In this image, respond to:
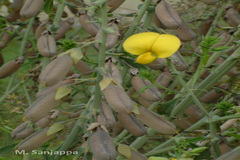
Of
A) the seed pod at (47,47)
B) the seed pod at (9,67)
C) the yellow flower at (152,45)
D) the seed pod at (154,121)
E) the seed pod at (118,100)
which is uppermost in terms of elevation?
the yellow flower at (152,45)

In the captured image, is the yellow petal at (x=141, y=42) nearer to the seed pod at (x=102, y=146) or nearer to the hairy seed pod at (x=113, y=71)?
the hairy seed pod at (x=113, y=71)

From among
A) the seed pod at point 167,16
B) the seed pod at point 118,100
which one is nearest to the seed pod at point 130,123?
the seed pod at point 118,100

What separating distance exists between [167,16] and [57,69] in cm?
28

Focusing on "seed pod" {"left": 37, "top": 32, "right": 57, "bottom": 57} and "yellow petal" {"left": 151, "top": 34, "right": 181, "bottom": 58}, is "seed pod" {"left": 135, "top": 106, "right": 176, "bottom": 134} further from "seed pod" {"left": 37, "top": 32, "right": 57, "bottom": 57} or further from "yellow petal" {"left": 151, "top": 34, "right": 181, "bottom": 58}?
"seed pod" {"left": 37, "top": 32, "right": 57, "bottom": 57}

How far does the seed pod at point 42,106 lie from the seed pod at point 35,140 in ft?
0.19

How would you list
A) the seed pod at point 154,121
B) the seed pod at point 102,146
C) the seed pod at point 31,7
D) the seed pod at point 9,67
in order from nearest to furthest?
the seed pod at point 102,146
the seed pod at point 154,121
the seed pod at point 31,7
the seed pod at point 9,67

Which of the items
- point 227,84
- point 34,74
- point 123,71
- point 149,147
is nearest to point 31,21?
point 34,74

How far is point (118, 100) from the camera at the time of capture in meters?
0.59

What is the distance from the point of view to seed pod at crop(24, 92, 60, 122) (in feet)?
2.21

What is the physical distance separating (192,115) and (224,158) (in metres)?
0.42

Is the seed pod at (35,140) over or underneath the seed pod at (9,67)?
over

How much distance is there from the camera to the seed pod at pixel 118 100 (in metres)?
0.59

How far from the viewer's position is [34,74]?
4.06 ft

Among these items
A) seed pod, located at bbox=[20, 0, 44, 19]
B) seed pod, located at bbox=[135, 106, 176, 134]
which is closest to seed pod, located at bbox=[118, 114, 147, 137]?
seed pod, located at bbox=[135, 106, 176, 134]
